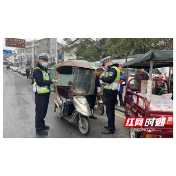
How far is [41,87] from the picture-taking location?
154 inches

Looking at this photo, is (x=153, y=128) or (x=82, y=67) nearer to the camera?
(x=153, y=128)

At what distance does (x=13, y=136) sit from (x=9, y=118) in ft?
4.77

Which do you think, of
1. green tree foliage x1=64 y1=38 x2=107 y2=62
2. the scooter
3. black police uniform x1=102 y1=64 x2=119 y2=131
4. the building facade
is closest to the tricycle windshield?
the scooter

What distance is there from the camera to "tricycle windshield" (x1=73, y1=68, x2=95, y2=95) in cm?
469

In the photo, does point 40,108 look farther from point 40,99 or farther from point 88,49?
point 88,49

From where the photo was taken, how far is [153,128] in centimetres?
288

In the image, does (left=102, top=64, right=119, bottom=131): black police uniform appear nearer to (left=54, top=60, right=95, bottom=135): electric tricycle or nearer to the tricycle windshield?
(left=54, top=60, right=95, bottom=135): electric tricycle

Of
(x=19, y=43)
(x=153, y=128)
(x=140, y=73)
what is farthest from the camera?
(x=19, y=43)

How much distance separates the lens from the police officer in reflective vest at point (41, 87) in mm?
3812

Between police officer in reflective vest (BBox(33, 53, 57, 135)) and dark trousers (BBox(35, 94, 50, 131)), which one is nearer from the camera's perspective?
police officer in reflective vest (BBox(33, 53, 57, 135))

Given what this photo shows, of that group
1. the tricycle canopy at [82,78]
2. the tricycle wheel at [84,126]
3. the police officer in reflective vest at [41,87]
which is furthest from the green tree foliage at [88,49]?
the tricycle wheel at [84,126]

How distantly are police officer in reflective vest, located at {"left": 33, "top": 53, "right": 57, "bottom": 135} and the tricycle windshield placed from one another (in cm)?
94
